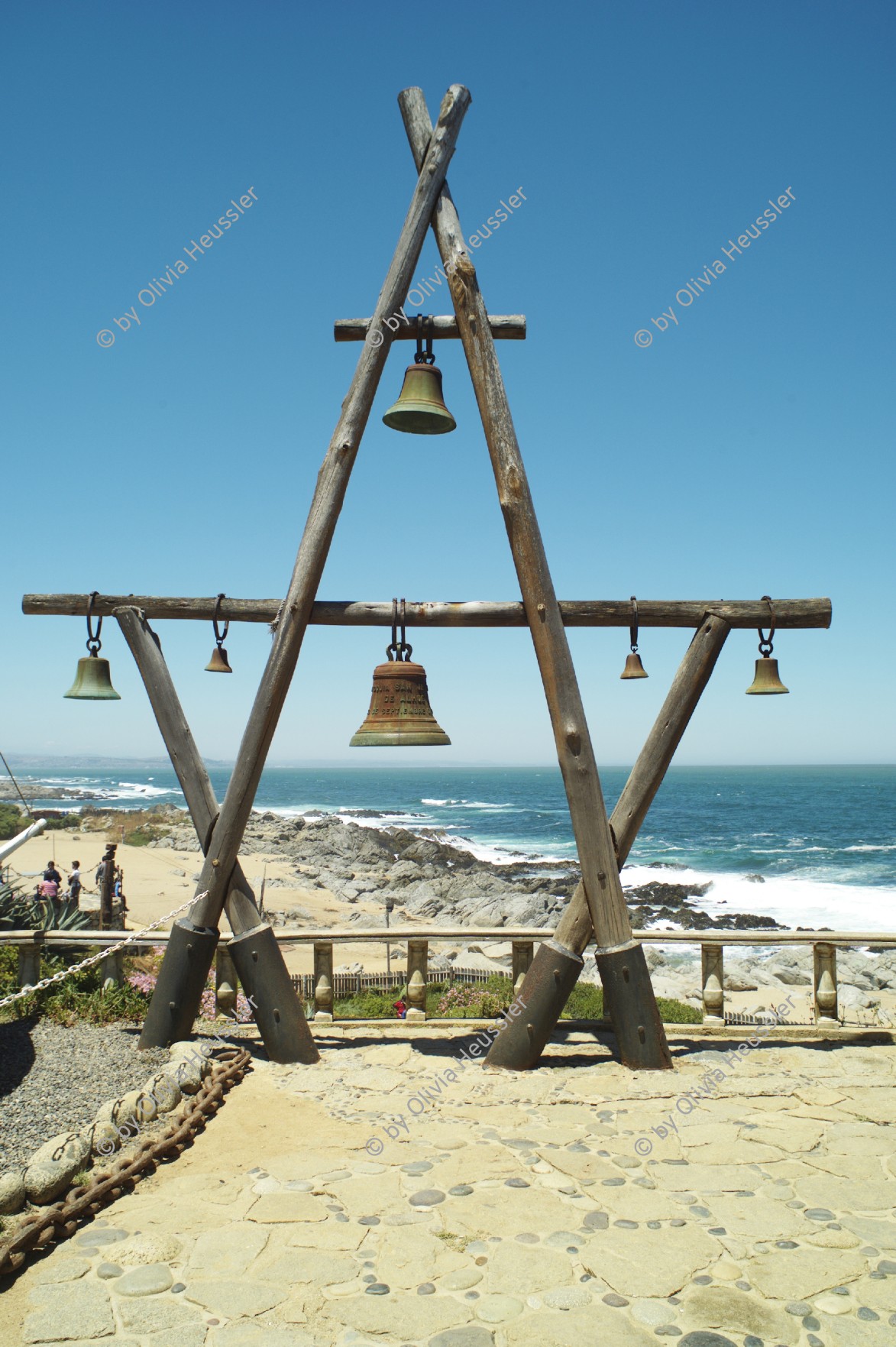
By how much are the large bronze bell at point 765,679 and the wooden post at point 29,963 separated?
20.8 feet

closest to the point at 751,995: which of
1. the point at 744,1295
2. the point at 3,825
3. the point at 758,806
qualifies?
the point at 744,1295

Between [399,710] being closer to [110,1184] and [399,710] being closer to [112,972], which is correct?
[110,1184]

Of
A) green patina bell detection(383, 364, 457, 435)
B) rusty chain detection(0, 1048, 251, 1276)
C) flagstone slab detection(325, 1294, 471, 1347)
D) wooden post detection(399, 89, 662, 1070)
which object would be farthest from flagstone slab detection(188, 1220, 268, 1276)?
green patina bell detection(383, 364, 457, 435)

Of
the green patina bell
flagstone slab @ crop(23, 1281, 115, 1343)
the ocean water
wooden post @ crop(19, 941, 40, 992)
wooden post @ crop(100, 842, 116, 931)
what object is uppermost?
the green patina bell

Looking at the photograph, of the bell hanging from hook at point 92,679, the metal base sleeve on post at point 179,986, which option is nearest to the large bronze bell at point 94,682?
the bell hanging from hook at point 92,679

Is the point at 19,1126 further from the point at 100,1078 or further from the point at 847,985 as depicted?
the point at 847,985

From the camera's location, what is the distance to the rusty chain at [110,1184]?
138 inches

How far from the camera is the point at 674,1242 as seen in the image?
149 inches

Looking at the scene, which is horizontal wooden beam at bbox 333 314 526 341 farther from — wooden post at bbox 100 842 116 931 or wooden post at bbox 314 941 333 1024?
wooden post at bbox 100 842 116 931

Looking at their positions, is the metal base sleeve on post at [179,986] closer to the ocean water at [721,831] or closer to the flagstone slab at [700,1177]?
the flagstone slab at [700,1177]

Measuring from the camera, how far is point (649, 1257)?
3662 millimetres

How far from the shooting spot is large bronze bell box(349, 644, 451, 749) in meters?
5.72

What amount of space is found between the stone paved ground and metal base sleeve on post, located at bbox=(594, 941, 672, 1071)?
0.51 feet

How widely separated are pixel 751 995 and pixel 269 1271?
1784cm
